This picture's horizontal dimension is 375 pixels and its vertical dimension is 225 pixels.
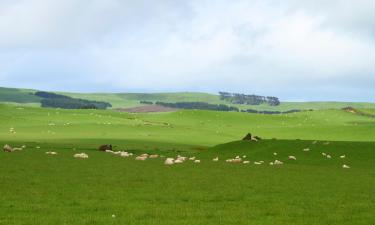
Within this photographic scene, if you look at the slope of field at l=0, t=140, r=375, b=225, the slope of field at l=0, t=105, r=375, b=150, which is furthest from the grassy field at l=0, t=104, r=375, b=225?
the slope of field at l=0, t=105, r=375, b=150

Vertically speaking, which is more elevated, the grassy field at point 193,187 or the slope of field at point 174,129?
the grassy field at point 193,187

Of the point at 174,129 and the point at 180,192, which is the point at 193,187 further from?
the point at 174,129

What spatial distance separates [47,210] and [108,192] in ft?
Result: 18.0

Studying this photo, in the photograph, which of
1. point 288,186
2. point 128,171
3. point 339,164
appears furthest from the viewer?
point 339,164

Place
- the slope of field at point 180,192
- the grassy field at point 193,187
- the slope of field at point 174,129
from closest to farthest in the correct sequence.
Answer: the slope of field at point 180,192 → the grassy field at point 193,187 → the slope of field at point 174,129

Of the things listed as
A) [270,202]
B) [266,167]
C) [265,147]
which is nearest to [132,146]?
[265,147]

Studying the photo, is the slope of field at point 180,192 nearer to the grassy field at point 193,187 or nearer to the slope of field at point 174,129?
the grassy field at point 193,187

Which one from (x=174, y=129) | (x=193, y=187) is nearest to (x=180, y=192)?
(x=193, y=187)

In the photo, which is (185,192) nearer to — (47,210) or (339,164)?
(47,210)

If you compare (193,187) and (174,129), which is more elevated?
(193,187)

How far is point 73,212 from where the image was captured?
19.8 metres

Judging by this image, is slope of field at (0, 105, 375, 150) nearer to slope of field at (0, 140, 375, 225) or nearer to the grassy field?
the grassy field

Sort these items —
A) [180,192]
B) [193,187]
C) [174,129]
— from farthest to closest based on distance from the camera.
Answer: [174,129], [193,187], [180,192]

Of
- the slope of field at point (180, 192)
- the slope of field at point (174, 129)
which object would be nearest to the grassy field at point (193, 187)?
the slope of field at point (180, 192)
